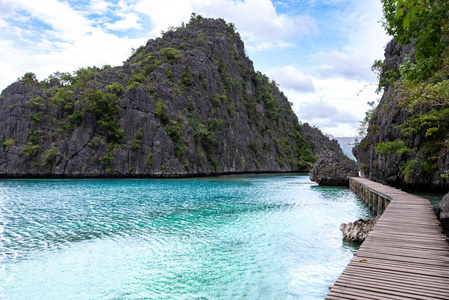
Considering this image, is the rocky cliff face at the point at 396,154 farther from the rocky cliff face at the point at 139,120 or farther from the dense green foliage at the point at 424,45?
the rocky cliff face at the point at 139,120

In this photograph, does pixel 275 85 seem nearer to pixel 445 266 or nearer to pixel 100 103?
pixel 100 103

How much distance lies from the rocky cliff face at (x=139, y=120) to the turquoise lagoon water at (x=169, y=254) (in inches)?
1345

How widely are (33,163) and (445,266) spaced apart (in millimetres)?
54388

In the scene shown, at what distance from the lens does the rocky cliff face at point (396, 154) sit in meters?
19.8

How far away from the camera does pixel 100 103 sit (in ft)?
169

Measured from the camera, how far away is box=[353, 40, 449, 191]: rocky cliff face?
19.8 meters

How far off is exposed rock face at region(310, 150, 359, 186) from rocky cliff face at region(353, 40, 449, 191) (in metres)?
2.70

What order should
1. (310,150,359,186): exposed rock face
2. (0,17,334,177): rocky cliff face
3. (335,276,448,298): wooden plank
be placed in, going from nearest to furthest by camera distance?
(335,276,448,298): wooden plank
(310,150,359,186): exposed rock face
(0,17,334,177): rocky cliff face

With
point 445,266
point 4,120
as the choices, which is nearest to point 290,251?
point 445,266

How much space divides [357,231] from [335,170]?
2493 cm

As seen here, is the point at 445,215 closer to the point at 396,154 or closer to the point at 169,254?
the point at 169,254

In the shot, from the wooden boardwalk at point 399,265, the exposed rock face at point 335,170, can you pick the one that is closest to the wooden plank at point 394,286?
the wooden boardwalk at point 399,265

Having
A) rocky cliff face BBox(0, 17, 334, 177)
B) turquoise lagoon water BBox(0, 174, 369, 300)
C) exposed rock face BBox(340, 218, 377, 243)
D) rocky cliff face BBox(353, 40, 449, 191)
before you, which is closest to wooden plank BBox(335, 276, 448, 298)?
turquoise lagoon water BBox(0, 174, 369, 300)

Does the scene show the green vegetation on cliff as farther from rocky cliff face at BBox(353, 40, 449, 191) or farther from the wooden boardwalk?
A: the wooden boardwalk
